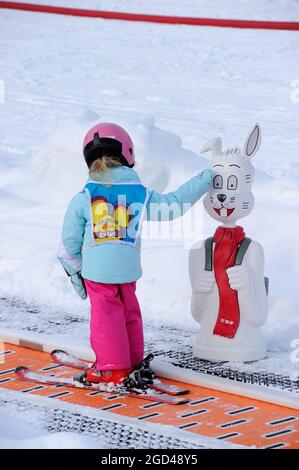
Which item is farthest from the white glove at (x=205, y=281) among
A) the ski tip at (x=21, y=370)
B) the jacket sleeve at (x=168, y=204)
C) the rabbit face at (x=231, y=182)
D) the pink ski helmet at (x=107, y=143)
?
the ski tip at (x=21, y=370)

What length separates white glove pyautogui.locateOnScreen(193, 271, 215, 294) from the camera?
206 inches

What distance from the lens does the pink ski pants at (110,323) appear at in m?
4.90

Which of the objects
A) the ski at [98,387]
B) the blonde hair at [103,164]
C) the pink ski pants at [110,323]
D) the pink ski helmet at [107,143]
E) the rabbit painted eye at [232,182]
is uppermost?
the pink ski helmet at [107,143]

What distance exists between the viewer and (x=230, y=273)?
519 centimetres

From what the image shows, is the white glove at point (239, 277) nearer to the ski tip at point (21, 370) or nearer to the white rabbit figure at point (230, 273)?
the white rabbit figure at point (230, 273)

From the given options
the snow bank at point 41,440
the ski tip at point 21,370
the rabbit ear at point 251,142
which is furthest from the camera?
the rabbit ear at point 251,142

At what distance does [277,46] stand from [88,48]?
2151mm

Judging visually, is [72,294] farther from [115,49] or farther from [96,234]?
[115,49]

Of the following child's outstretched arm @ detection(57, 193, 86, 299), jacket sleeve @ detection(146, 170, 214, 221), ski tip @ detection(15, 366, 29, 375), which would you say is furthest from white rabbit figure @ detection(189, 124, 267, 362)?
ski tip @ detection(15, 366, 29, 375)

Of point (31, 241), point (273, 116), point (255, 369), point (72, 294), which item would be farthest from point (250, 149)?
point (273, 116)

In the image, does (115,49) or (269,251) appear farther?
(115,49)

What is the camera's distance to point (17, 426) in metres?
4.43

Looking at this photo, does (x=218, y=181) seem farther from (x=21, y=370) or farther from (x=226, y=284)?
(x=21, y=370)

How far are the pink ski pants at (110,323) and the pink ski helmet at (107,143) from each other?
517 mm
